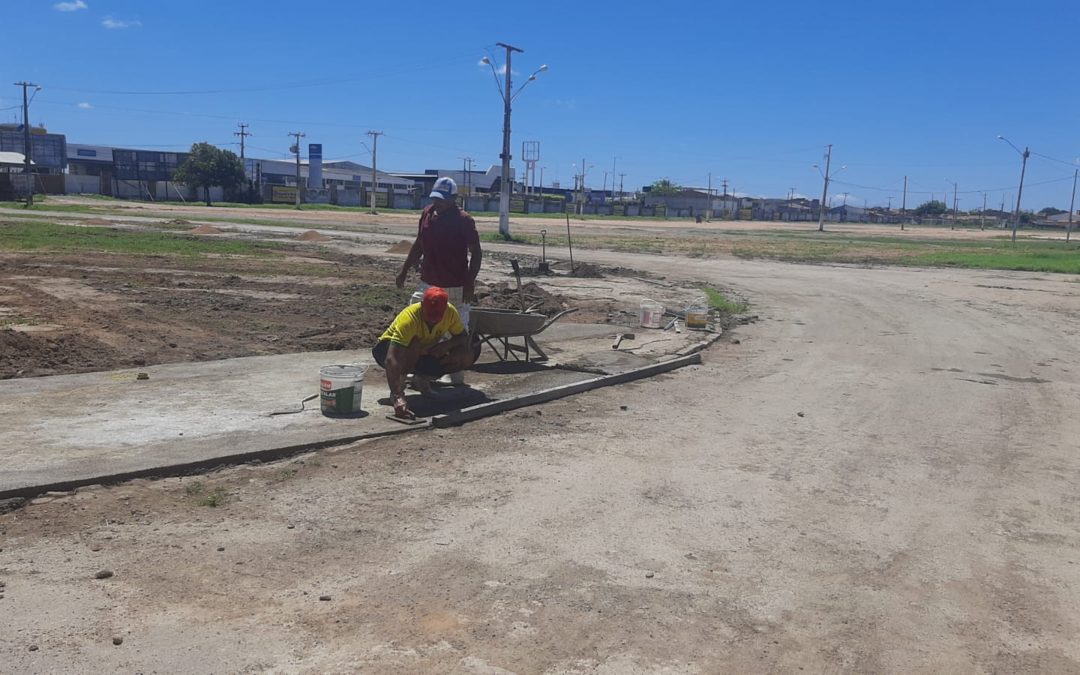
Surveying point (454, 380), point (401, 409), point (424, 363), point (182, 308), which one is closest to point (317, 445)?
point (401, 409)

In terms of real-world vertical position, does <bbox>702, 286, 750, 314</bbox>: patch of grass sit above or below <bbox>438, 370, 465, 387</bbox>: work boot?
above

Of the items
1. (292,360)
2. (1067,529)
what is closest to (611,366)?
(292,360)

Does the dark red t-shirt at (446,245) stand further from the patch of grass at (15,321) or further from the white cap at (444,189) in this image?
the patch of grass at (15,321)

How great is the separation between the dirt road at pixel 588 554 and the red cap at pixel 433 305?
97 cm

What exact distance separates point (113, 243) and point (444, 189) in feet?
67.4

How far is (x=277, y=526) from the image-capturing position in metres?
4.73

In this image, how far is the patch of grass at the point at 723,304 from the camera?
1677cm

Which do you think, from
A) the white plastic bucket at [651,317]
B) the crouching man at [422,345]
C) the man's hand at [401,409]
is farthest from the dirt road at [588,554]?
the white plastic bucket at [651,317]

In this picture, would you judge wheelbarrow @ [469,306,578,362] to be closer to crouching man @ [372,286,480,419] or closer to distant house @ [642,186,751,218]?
crouching man @ [372,286,480,419]

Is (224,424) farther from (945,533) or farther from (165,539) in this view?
(945,533)

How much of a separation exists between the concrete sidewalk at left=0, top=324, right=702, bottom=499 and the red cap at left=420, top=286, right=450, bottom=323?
32.2 inches

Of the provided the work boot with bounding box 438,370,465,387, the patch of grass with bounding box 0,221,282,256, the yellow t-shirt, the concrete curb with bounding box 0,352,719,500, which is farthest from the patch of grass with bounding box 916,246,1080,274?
the yellow t-shirt

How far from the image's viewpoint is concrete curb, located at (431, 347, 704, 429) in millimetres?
7032

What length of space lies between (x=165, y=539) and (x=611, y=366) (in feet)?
19.7
